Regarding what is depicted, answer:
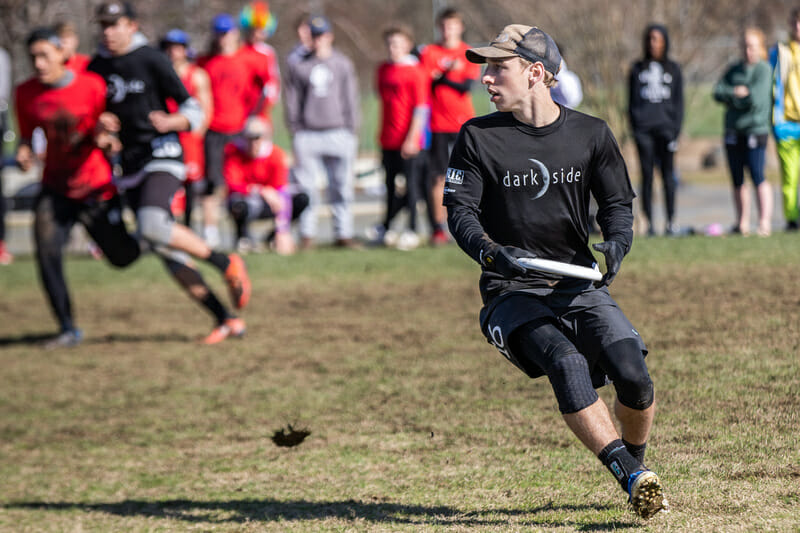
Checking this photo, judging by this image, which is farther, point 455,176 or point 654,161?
point 654,161

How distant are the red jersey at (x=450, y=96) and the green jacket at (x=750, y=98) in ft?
8.97

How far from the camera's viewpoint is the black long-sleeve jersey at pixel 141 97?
8344 millimetres

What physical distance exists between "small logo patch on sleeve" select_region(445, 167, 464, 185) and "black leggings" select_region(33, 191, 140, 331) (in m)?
4.94

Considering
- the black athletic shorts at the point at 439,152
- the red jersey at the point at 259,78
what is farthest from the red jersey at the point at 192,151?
the black athletic shorts at the point at 439,152

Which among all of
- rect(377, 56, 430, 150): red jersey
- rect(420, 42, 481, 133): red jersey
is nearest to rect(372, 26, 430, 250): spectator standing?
rect(377, 56, 430, 150): red jersey

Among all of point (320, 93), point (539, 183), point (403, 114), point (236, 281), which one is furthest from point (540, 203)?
point (320, 93)

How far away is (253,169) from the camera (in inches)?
492

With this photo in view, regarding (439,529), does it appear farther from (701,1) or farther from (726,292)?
(701,1)

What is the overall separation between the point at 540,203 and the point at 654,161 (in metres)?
7.96

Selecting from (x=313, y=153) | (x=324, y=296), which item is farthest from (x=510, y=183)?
(x=313, y=153)

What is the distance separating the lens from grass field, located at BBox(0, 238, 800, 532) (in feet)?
15.1

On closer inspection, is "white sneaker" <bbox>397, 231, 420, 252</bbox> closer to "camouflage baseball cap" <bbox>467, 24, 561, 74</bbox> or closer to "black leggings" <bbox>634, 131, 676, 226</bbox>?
"black leggings" <bbox>634, 131, 676, 226</bbox>

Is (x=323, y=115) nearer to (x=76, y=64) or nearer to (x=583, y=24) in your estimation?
(x=76, y=64)

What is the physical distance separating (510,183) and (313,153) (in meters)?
8.59
